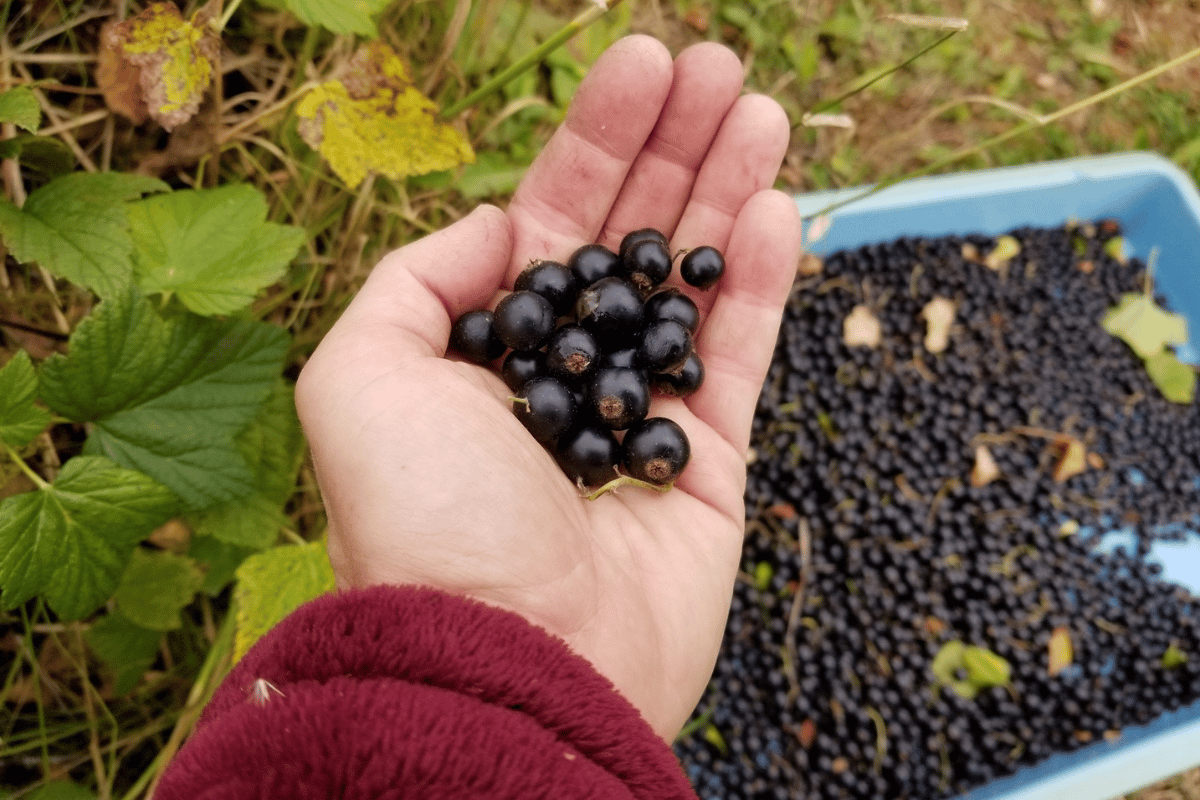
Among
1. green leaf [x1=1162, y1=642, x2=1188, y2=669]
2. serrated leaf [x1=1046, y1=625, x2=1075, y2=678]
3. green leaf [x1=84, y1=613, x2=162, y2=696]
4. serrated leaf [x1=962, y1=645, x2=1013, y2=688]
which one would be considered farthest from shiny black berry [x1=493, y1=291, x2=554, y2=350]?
green leaf [x1=1162, y1=642, x2=1188, y2=669]

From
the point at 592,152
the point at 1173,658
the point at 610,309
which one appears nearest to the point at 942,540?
the point at 1173,658

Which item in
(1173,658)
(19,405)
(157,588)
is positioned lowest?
(157,588)

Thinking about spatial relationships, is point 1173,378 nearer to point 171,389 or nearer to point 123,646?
point 171,389

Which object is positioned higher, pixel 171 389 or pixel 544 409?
pixel 544 409

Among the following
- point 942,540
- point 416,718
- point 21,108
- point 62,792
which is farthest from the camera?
point 942,540

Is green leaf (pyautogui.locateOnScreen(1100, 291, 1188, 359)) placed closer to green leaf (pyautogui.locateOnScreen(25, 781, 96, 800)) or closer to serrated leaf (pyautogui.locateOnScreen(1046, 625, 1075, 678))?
serrated leaf (pyautogui.locateOnScreen(1046, 625, 1075, 678))

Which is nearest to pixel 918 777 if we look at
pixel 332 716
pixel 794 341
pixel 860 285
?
pixel 794 341

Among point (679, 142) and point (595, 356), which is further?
point (679, 142)
